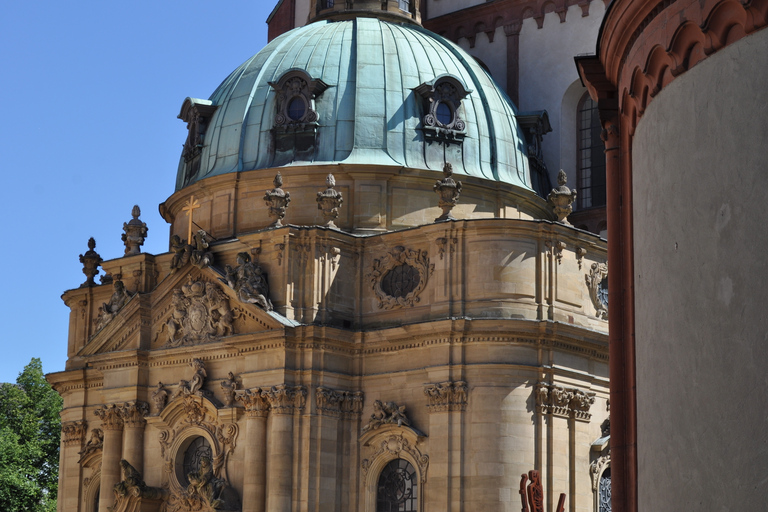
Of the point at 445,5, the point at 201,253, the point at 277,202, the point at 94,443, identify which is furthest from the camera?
the point at 445,5

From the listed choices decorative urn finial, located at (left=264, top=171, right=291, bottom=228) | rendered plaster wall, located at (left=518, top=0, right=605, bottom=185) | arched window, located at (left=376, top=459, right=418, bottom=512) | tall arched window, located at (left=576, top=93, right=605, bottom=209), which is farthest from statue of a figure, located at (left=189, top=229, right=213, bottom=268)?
tall arched window, located at (left=576, top=93, right=605, bottom=209)

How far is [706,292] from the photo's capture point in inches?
551

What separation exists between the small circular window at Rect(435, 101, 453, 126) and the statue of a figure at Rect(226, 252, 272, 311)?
8615 millimetres

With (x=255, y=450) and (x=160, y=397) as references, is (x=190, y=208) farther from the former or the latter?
(x=255, y=450)

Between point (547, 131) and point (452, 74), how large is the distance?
4372 mm

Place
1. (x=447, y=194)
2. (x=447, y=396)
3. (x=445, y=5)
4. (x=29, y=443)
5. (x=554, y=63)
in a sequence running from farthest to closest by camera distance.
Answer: (x=29, y=443) → (x=445, y=5) → (x=554, y=63) → (x=447, y=194) → (x=447, y=396)

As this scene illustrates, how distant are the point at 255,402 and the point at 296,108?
1090 centimetres

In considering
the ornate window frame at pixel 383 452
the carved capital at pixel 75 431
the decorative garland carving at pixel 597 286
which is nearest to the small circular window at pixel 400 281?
the ornate window frame at pixel 383 452

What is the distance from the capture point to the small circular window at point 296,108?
151 ft

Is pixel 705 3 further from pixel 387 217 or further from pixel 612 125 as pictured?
pixel 387 217

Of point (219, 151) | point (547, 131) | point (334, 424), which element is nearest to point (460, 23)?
point (547, 131)

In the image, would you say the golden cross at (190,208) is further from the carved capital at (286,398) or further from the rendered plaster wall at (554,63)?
the rendered plaster wall at (554,63)

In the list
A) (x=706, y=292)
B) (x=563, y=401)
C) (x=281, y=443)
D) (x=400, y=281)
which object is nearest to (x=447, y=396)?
(x=563, y=401)

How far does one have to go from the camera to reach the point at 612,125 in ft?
59.1
